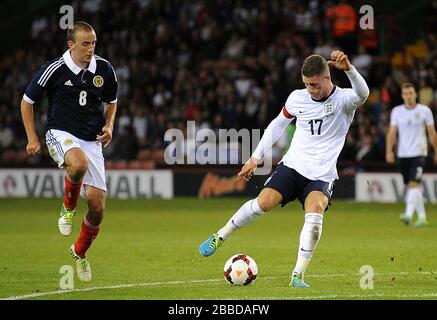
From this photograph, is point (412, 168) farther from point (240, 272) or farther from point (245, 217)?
point (240, 272)

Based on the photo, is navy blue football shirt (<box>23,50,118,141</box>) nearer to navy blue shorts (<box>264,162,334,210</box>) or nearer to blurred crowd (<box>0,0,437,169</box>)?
navy blue shorts (<box>264,162,334,210</box>)

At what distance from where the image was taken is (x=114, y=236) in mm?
15586

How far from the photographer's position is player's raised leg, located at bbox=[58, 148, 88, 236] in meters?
9.89

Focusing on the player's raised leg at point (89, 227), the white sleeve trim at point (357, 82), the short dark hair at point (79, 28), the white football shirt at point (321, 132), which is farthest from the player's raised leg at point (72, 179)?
the white sleeve trim at point (357, 82)

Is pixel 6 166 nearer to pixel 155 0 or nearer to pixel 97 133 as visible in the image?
pixel 155 0

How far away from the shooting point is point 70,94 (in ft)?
33.4

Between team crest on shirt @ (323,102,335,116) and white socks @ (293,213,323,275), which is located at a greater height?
team crest on shirt @ (323,102,335,116)

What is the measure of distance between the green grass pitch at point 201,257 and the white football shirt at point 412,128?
127cm

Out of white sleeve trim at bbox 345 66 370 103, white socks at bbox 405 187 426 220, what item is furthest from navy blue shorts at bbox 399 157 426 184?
white sleeve trim at bbox 345 66 370 103

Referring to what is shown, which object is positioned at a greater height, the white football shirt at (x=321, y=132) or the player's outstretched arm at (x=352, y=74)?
the player's outstretched arm at (x=352, y=74)

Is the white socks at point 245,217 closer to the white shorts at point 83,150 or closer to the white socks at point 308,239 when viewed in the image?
the white socks at point 308,239

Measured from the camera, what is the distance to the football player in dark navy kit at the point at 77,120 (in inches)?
397

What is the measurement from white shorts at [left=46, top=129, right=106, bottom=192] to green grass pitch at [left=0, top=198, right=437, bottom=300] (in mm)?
997

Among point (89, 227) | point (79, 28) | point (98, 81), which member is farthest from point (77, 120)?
point (89, 227)
